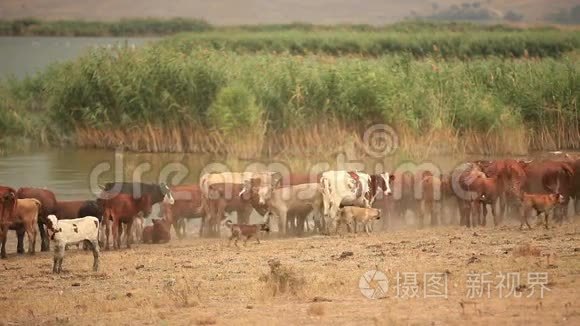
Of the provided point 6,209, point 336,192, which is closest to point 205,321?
point 6,209

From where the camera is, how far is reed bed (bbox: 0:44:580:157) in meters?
29.3

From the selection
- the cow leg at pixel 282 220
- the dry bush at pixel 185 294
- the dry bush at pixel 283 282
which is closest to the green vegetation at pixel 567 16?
the cow leg at pixel 282 220

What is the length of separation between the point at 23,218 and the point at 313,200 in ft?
15.2

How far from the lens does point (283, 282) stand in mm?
14555

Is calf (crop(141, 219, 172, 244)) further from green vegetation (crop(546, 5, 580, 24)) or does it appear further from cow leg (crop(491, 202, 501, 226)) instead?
green vegetation (crop(546, 5, 580, 24))

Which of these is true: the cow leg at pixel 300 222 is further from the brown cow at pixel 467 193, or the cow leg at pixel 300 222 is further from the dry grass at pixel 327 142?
the dry grass at pixel 327 142

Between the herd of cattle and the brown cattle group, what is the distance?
0.02 metres

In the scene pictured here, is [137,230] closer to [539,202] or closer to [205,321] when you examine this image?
[539,202]

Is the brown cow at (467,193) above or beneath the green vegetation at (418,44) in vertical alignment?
beneath

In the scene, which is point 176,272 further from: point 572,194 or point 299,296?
point 572,194

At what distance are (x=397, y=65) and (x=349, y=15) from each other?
92.1 meters

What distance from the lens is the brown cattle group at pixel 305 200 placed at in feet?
64.4

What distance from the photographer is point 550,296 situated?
13852 mm
